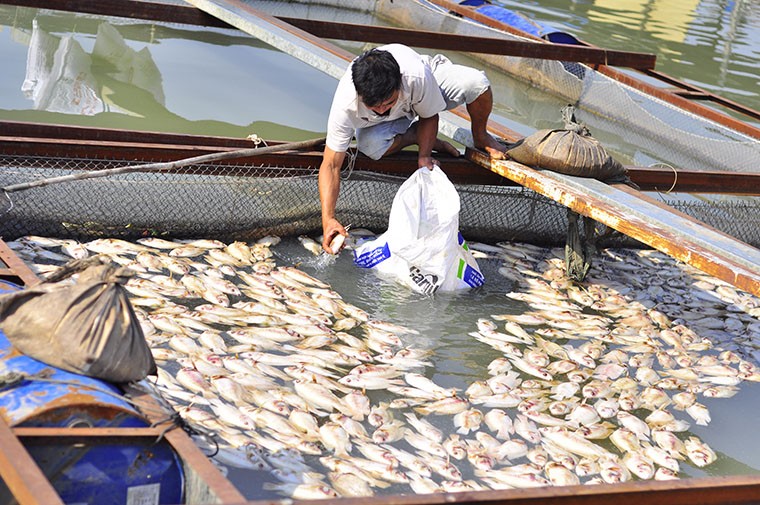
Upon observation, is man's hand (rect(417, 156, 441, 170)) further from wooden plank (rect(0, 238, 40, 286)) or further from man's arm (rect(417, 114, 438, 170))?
wooden plank (rect(0, 238, 40, 286))

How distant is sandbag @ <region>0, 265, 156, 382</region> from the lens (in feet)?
9.60

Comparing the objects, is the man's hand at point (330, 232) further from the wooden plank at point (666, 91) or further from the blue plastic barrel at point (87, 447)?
the wooden plank at point (666, 91)

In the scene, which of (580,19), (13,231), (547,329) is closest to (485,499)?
(547,329)

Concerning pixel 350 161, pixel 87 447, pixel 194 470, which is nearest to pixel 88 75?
pixel 350 161

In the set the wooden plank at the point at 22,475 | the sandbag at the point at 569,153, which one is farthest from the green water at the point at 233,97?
the wooden plank at the point at 22,475

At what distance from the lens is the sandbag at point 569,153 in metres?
5.83

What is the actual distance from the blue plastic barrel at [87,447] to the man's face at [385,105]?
9.15 ft

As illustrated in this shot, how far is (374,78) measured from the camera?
5.13 metres

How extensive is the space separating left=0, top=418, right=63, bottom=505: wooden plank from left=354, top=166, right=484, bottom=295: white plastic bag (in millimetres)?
3252

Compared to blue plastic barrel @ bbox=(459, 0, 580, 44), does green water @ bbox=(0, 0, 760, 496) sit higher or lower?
lower

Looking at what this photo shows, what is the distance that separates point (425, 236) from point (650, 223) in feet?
4.32

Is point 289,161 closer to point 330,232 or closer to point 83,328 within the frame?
point 330,232

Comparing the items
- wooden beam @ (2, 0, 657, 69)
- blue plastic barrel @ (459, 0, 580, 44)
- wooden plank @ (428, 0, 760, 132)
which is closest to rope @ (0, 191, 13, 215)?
wooden beam @ (2, 0, 657, 69)

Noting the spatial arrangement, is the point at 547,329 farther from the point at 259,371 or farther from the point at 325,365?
the point at 259,371
